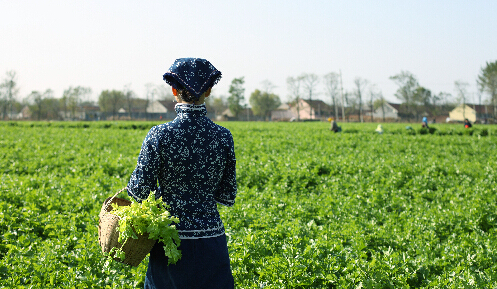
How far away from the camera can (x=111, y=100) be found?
3634 inches

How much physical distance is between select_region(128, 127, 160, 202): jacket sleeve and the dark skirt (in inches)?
14.1

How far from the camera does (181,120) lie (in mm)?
2369

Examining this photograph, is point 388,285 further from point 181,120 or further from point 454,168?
point 454,168

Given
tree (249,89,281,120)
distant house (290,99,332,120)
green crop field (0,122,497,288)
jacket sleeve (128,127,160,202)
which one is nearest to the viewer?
jacket sleeve (128,127,160,202)

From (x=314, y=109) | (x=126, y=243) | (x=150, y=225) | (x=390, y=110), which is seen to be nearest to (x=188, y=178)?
(x=150, y=225)

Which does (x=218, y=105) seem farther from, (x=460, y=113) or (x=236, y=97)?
(x=460, y=113)

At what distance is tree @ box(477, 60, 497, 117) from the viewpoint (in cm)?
7275

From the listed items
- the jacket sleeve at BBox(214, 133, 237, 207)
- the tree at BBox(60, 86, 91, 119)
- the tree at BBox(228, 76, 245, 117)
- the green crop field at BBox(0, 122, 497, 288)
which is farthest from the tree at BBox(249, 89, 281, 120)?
the jacket sleeve at BBox(214, 133, 237, 207)

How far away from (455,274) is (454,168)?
896 centimetres

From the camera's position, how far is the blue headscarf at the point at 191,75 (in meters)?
2.35

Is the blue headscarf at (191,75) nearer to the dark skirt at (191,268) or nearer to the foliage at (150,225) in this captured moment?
the foliage at (150,225)

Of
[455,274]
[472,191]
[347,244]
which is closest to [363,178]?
[472,191]

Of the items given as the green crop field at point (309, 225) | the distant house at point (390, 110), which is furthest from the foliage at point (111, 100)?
the green crop field at point (309, 225)

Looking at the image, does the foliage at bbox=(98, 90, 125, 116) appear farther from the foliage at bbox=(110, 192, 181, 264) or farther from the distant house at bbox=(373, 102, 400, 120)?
the foliage at bbox=(110, 192, 181, 264)
